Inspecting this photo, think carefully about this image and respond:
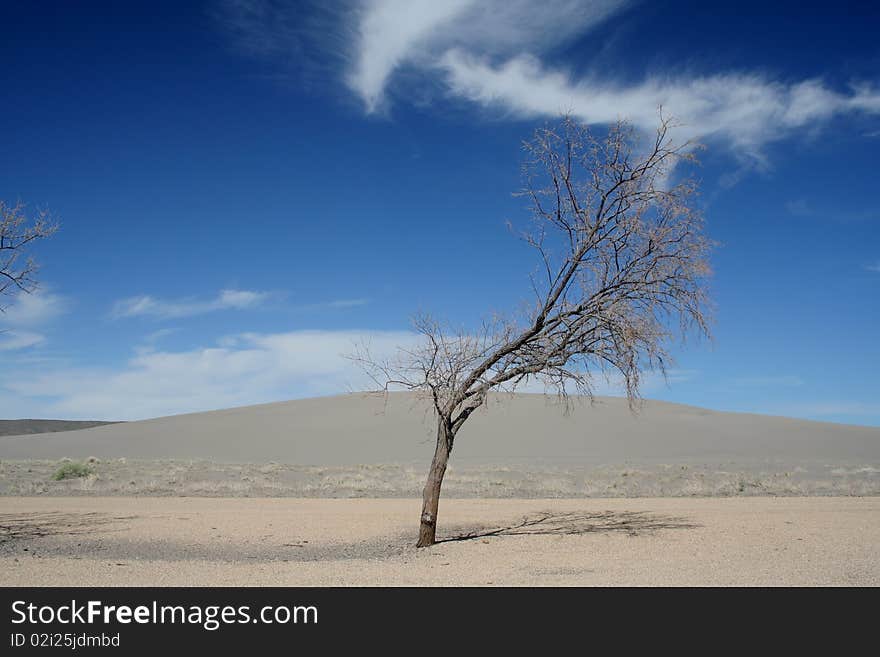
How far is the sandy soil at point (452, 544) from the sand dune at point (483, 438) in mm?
26092

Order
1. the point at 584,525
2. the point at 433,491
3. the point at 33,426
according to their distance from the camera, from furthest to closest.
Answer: the point at 33,426
the point at 584,525
the point at 433,491

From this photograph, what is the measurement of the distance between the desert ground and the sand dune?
1.93 feet

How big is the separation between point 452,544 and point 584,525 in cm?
388

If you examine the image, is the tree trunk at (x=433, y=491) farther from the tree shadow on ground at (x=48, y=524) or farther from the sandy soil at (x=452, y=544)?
the tree shadow on ground at (x=48, y=524)

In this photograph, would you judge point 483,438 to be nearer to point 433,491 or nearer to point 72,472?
point 72,472

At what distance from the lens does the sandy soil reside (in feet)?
34.9

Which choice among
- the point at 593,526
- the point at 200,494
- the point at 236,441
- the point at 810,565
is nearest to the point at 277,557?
the point at 593,526

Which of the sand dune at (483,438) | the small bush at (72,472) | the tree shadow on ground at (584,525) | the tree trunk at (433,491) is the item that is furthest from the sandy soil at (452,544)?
the sand dune at (483,438)

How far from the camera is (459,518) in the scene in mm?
19234

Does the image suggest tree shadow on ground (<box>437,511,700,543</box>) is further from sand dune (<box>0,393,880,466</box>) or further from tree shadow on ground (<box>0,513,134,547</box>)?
sand dune (<box>0,393,880,466</box>)

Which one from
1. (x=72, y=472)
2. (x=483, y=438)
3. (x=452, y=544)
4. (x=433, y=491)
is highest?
(x=483, y=438)

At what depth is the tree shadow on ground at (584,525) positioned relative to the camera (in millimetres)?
15844

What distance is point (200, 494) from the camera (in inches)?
1073

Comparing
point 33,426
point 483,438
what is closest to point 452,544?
point 483,438
